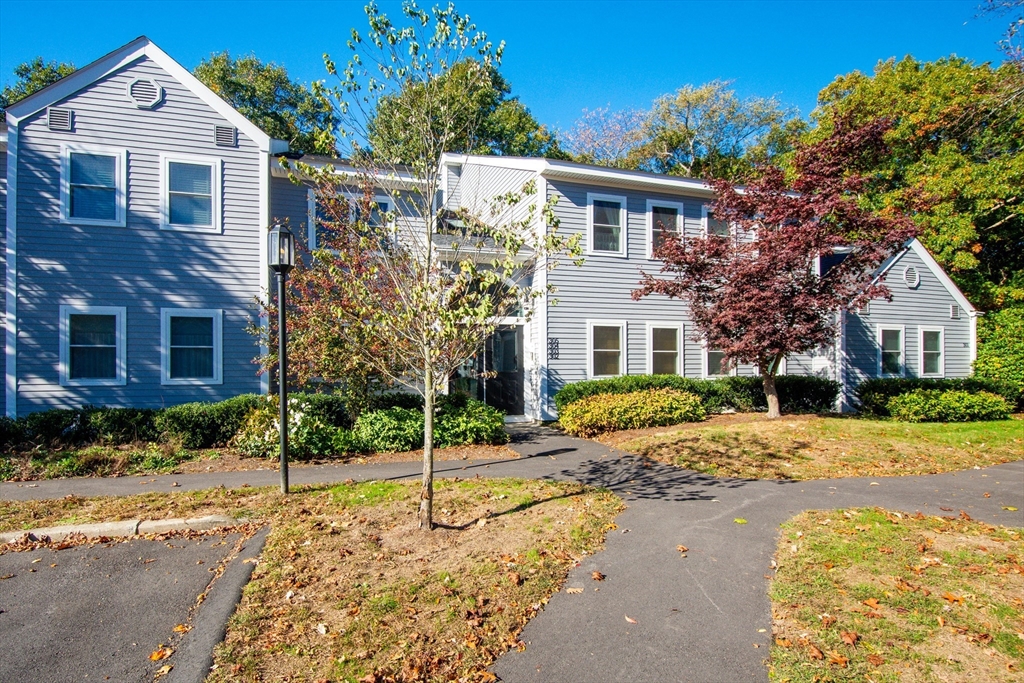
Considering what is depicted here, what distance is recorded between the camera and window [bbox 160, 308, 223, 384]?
42.0 feet

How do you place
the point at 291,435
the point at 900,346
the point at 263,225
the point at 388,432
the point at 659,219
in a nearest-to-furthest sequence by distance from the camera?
the point at 291,435 < the point at 388,432 < the point at 263,225 < the point at 659,219 < the point at 900,346

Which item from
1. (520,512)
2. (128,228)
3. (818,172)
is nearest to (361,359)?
(520,512)

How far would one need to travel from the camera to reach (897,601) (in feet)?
15.1

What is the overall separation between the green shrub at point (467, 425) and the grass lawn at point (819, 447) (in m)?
2.39

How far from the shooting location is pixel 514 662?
3.79 meters

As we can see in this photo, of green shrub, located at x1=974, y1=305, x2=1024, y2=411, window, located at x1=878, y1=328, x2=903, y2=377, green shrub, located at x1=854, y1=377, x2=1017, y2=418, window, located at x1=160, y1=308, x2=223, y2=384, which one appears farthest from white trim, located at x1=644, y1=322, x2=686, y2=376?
green shrub, located at x1=974, y1=305, x2=1024, y2=411

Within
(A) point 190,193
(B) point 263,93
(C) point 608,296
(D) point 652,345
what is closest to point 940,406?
(D) point 652,345

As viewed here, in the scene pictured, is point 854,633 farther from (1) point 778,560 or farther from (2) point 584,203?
(2) point 584,203

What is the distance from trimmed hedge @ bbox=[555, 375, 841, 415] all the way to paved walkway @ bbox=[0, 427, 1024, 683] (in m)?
2.91

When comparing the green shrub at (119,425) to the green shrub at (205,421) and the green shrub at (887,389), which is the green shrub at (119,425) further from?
the green shrub at (887,389)

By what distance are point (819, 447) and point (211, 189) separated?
1342cm

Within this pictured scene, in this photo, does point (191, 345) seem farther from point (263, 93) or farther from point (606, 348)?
point (263, 93)

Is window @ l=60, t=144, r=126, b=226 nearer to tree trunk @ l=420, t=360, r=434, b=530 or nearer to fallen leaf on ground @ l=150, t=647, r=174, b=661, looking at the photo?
tree trunk @ l=420, t=360, r=434, b=530

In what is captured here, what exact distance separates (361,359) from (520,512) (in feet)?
14.0
